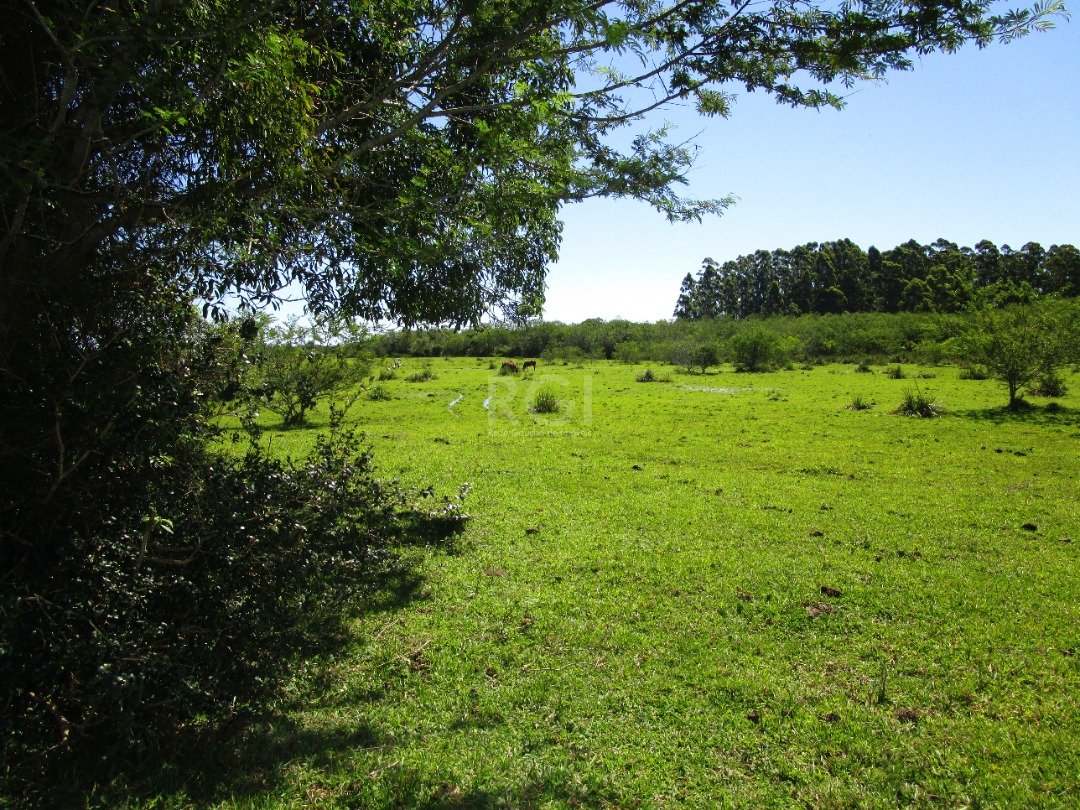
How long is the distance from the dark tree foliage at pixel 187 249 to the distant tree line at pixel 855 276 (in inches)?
2185

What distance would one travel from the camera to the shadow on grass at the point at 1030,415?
708 inches

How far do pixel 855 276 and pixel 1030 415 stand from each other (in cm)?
7137

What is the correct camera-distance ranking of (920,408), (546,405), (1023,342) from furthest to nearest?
1. (546,405)
2. (1023,342)
3. (920,408)

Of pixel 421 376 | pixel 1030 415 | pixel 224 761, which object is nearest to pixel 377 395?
pixel 421 376

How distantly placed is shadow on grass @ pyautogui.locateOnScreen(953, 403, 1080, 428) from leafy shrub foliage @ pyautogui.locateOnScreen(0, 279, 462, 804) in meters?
21.3

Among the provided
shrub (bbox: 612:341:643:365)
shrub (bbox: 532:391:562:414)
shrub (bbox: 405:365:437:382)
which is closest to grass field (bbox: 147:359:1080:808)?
shrub (bbox: 532:391:562:414)

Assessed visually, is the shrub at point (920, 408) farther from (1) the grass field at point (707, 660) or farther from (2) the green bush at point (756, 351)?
(2) the green bush at point (756, 351)

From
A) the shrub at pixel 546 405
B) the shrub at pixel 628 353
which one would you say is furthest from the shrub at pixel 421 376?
the shrub at pixel 628 353

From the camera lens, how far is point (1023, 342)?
67.3ft

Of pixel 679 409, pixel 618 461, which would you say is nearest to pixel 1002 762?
pixel 618 461

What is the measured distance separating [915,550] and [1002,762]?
433 cm

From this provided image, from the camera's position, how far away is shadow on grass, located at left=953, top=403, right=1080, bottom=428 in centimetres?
1798

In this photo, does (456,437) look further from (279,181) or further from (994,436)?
(994,436)

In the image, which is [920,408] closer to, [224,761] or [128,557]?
[224,761]
